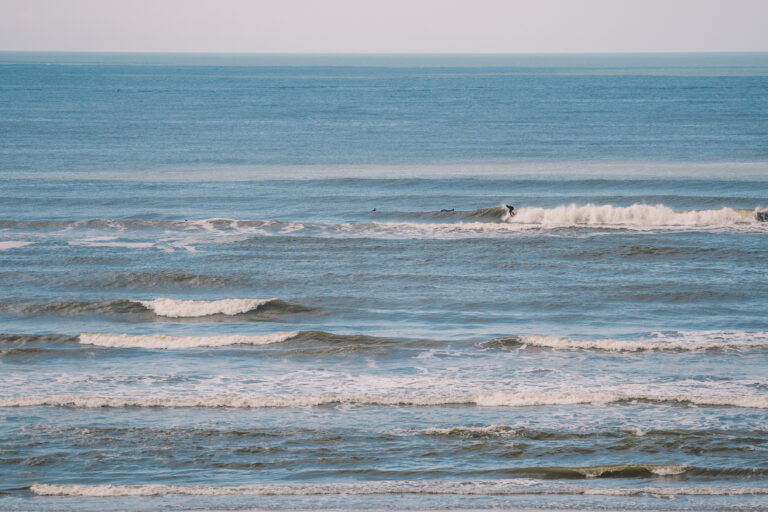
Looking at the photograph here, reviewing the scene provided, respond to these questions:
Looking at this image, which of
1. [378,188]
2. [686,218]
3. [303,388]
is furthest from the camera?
[378,188]

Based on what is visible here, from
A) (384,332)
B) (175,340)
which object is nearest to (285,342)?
(384,332)

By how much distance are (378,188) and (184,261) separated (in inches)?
655

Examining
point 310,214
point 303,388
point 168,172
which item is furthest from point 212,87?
point 303,388

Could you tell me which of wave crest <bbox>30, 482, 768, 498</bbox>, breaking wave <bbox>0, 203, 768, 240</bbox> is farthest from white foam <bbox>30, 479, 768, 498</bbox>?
breaking wave <bbox>0, 203, 768, 240</bbox>

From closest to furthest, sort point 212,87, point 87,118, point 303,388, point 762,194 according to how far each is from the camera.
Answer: point 303,388 < point 762,194 < point 87,118 < point 212,87

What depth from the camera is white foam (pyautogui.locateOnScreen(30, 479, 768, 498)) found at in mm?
14414

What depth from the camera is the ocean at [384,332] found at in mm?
15336

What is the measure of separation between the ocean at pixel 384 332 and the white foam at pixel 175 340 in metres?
0.08

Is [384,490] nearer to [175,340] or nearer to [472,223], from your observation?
[175,340]

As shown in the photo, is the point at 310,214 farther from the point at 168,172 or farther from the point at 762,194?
the point at 762,194

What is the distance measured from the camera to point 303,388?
66.3 feet

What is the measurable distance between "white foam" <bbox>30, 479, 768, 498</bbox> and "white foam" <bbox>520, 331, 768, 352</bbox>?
8194mm

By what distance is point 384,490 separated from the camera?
14.6 metres

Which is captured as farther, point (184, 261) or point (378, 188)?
point (378, 188)
